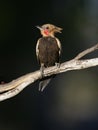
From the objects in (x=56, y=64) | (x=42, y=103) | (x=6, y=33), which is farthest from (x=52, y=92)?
(x=56, y=64)

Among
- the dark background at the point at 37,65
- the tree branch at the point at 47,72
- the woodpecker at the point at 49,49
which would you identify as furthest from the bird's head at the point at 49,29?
the dark background at the point at 37,65

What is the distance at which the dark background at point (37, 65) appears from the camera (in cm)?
1016

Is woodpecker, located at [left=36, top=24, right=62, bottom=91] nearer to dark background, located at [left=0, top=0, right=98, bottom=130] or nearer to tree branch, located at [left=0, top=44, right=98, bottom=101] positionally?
tree branch, located at [left=0, top=44, right=98, bottom=101]

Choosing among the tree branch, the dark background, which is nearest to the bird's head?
the tree branch

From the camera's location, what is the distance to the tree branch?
19.5 ft

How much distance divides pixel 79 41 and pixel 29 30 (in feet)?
4.92

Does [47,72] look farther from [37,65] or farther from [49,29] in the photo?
[37,65]

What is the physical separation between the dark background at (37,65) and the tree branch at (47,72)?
381cm

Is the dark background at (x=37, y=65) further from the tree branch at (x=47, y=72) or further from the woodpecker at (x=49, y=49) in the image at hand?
the tree branch at (x=47, y=72)

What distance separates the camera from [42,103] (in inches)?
416

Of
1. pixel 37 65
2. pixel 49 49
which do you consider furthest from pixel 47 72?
pixel 37 65

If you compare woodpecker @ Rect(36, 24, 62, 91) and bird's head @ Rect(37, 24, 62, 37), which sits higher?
bird's head @ Rect(37, 24, 62, 37)

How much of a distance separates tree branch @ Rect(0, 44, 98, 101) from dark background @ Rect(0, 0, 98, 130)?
3.81 metres

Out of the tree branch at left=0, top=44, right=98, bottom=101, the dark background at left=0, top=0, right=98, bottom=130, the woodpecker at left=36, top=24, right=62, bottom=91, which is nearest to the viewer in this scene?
the tree branch at left=0, top=44, right=98, bottom=101
